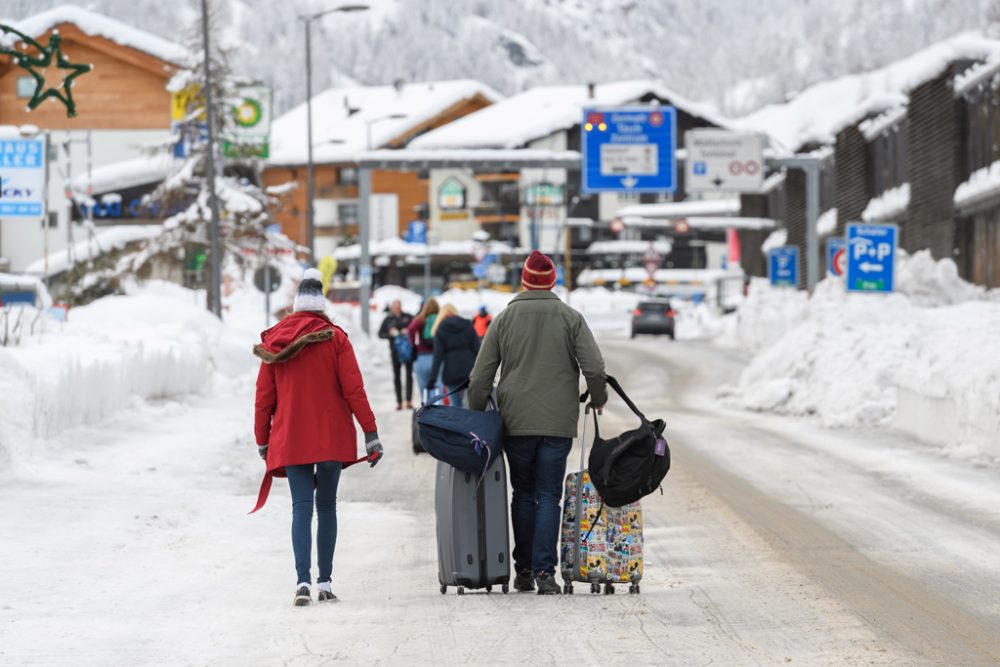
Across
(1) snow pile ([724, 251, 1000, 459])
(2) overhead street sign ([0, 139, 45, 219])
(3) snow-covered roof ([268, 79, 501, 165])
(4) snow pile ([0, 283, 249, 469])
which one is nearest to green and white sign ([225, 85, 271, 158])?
(4) snow pile ([0, 283, 249, 469])

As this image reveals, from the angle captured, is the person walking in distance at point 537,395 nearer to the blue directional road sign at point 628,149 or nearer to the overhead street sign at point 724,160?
the blue directional road sign at point 628,149

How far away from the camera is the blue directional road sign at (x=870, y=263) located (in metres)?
31.5

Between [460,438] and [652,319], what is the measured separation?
53047 mm

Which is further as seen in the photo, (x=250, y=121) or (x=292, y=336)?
(x=250, y=121)

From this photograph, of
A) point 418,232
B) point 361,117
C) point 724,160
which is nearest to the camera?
point 724,160

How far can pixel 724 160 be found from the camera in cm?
4738

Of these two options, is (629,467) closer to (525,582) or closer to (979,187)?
(525,582)

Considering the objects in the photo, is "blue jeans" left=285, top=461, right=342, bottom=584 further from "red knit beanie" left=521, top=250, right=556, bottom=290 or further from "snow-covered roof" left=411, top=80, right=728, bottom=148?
"snow-covered roof" left=411, top=80, right=728, bottom=148

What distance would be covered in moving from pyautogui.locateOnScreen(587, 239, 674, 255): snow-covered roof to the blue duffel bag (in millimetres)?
95085

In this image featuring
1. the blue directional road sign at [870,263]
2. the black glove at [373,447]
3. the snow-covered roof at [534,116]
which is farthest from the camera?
the snow-covered roof at [534,116]

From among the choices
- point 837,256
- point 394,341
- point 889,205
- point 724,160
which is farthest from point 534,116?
point 394,341

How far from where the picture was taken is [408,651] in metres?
7.26

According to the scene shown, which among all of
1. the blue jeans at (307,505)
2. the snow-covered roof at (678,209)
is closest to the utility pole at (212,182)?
the blue jeans at (307,505)

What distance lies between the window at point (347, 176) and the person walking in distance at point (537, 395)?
103m
